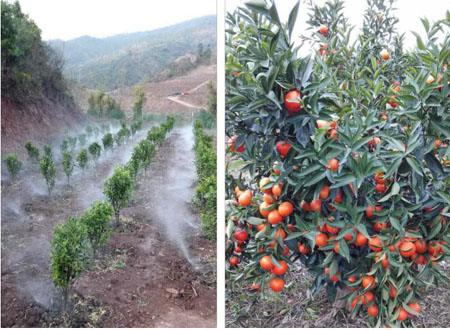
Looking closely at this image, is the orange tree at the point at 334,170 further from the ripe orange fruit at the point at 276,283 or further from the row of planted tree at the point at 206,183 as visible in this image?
the row of planted tree at the point at 206,183

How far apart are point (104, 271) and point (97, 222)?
0.23 metres

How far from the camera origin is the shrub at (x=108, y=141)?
163 centimetres

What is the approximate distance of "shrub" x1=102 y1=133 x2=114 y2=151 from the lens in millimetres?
1629

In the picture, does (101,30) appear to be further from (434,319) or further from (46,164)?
(434,319)

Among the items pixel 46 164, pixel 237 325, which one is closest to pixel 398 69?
pixel 237 325

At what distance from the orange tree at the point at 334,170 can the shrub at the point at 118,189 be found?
0.63 m

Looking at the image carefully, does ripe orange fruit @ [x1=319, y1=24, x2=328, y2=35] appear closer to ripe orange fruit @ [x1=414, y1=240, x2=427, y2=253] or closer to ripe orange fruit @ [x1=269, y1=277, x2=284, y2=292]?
ripe orange fruit @ [x1=414, y1=240, x2=427, y2=253]

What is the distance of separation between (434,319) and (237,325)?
3.03 ft

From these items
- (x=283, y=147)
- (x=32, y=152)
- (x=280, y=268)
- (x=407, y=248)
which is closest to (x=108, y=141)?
(x=32, y=152)

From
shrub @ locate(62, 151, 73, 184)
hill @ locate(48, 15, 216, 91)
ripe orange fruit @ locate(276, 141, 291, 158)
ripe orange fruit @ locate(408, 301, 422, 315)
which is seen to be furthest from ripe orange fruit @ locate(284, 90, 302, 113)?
shrub @ locate(62, 151, 73, 184)

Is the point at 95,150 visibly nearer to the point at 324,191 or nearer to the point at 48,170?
the point at 48,170

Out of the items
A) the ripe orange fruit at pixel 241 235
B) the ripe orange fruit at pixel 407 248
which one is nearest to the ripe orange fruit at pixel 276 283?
the ripe orange fruit at pixel 241 235

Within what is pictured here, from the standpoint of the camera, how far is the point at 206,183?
1646 mm

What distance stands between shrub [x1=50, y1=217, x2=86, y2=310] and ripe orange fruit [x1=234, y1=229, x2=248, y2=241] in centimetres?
66
